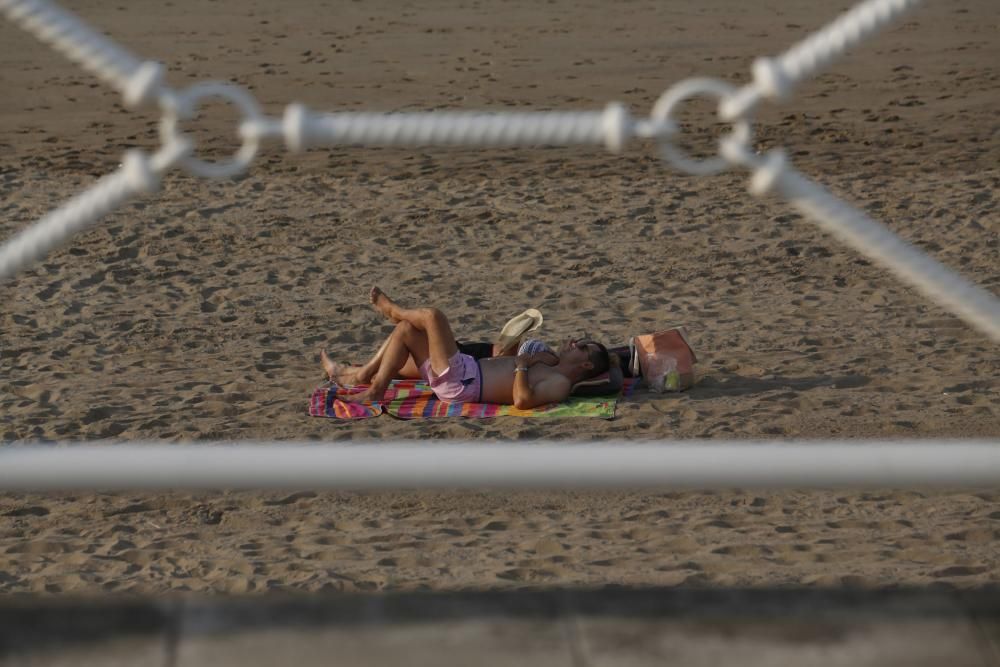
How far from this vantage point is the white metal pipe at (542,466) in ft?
6.39

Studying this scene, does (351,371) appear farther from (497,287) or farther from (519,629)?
(519,629)

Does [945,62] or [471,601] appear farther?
[945,62]

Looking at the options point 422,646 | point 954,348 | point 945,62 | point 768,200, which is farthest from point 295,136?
point 945,62

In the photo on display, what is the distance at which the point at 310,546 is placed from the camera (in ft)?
17.8

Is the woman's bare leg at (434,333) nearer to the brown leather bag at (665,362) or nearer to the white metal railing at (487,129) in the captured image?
the brown leather bag at (665,362)

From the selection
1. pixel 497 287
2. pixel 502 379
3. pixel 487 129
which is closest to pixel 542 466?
pixel 487 129

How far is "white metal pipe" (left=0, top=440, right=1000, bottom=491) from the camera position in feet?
6.39

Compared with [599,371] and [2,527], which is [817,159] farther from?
[2,527]

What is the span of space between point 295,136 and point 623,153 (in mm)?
10090

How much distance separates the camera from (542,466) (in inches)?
76.8

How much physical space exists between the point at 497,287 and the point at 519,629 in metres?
6.35

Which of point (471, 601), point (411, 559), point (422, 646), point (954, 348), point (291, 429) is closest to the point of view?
point (422, 646)

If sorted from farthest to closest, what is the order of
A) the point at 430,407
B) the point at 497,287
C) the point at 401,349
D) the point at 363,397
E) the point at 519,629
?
the point at 497,287 < the point at 401,349 < the point at 430,407 < the point at 363,397 < the point at 519,629

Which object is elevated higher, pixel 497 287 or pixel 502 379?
pixel 497 287
